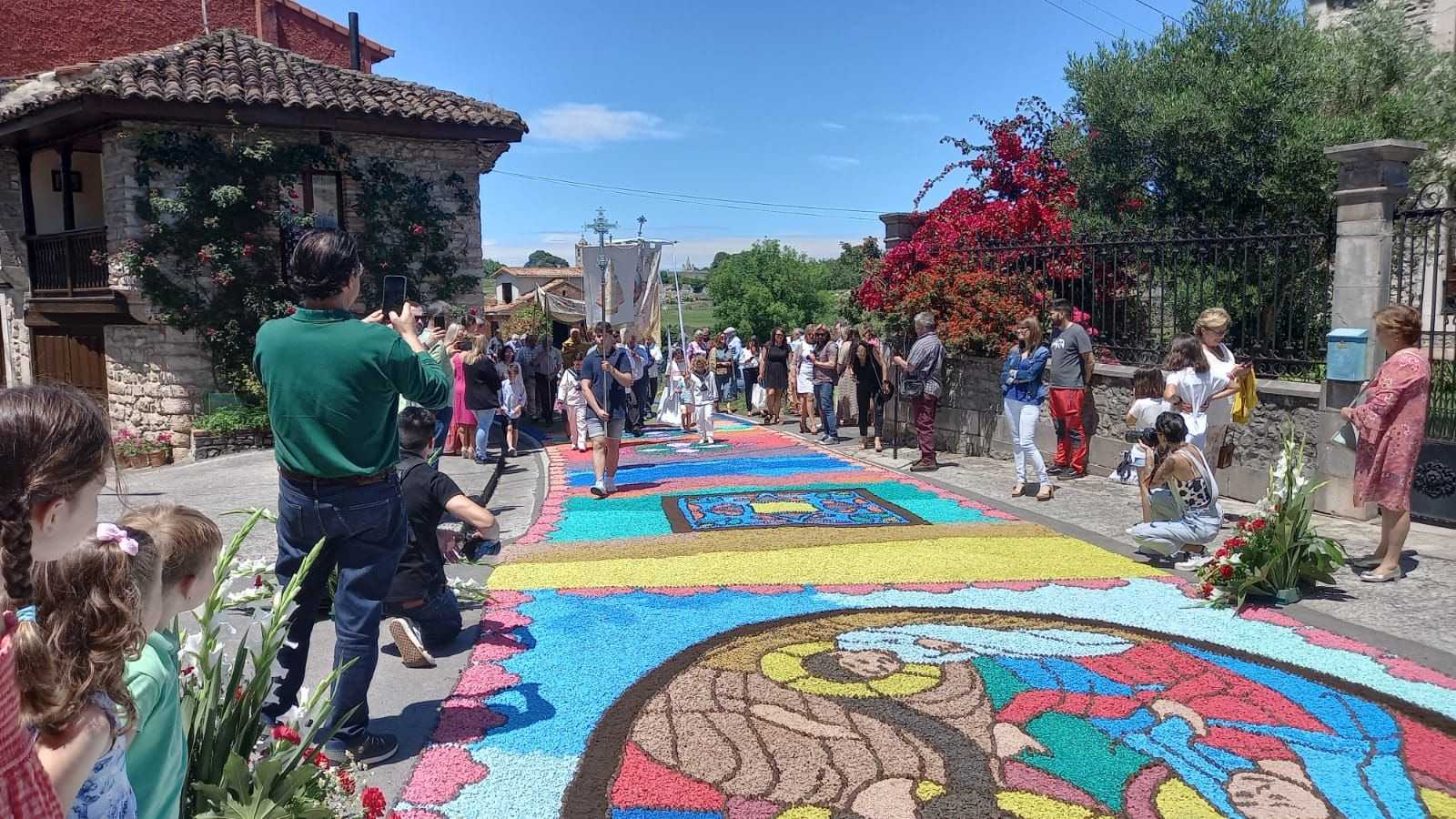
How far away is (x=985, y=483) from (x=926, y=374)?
152cm

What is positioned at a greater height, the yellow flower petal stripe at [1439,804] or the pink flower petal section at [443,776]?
the yellow flower petal stripe at [1439,804]

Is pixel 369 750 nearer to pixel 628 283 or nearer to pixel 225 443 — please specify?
pixel 225 443

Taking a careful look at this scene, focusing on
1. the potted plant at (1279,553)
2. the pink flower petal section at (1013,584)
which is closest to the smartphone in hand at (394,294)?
the pink flower petal section at (1013,584)

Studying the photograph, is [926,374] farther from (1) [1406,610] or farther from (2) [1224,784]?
(2) [1224,784]

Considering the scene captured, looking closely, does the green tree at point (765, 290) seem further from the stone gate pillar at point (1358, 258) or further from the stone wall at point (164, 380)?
the stone gate pillar at point (1358, 258)

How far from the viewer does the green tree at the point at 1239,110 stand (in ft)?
39.4

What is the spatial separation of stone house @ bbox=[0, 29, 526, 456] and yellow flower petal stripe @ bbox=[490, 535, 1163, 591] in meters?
9.88

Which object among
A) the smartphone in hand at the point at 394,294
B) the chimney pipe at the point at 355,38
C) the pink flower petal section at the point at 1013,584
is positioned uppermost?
Result: the chimney pipe at the point at 355,38

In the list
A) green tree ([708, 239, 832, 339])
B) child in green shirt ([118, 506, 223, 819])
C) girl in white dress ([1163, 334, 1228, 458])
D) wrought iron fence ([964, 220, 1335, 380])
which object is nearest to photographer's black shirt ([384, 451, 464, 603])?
child in green shirt ([118, 506, 223, 819])

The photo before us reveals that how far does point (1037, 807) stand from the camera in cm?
337

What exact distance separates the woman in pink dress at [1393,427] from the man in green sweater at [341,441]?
5629 mm

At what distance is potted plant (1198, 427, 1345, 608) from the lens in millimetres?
5688

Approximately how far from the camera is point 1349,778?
11.8 ft

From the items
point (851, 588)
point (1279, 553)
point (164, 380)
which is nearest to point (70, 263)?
point (164, 380)
